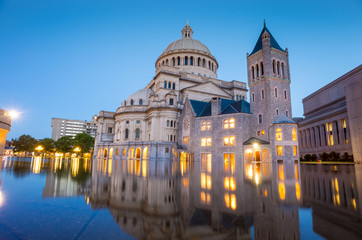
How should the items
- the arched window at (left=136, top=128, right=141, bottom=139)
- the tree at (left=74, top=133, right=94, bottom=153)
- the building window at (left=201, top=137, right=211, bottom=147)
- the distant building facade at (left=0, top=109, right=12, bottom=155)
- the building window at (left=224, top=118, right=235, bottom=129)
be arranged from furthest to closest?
the tree at (left=74, top=133, right=94, bottom=153) → the arched window at (left=136, top=128, right=141, bottom=139) → the building window at (left=201, top=137, right=211, bottom=147) → the building window at (left=224, top=118, right=235, bottom=129) → the distant building facade at (left=0, top=109, right=12, bottom=155)

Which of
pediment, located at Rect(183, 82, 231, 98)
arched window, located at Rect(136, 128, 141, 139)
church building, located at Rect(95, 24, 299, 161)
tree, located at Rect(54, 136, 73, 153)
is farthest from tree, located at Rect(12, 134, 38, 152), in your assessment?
pediment, located at Rect(183, 82, 231, 98)

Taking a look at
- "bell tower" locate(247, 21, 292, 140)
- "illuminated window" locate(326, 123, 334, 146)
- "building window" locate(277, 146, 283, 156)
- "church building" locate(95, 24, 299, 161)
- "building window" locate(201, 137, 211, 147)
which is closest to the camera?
"building window" locate(277, 146, 283, 156)

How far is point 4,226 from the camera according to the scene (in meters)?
3.09

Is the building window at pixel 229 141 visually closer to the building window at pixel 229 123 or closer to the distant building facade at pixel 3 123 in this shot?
the building window at pixel 229 123

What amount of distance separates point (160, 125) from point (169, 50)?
1244 inches

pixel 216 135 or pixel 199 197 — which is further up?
pixel 216 135

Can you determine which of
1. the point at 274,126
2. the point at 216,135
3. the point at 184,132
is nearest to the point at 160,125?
the point at 184,132

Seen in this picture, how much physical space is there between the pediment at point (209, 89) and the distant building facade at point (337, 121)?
2771 cm

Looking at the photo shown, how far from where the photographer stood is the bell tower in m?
35.7

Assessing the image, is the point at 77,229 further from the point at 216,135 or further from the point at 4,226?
the point at 216,135

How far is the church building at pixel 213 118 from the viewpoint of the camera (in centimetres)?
3422

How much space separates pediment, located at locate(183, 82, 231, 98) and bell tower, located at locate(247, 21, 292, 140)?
1629cm

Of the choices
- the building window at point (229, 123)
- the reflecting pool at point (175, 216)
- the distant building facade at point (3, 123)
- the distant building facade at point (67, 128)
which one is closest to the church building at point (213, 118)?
the building window at point (229, 123)

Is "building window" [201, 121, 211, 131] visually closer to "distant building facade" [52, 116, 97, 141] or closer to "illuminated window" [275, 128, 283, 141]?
"illuminated window" [275, 128, 283, 141]
